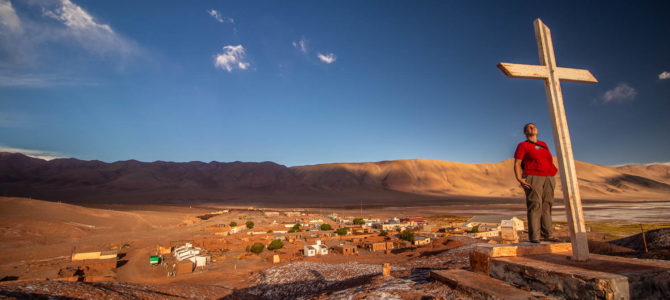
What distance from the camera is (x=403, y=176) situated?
144 meters

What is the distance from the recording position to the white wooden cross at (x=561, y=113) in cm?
387

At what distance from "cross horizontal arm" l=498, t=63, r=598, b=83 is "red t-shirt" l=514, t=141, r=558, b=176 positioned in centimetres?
101

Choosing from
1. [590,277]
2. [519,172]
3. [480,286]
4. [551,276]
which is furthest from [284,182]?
[590,277]

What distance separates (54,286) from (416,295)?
758 centimetres

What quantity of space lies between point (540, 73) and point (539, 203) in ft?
6.03

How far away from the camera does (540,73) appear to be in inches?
172

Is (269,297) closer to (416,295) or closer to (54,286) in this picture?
(54,286)

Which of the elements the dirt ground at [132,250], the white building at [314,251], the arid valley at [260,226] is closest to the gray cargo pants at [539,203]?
the arid valley at [260,226]

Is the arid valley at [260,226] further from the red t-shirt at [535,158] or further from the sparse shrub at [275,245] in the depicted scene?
the red t-shirt at [535,158]

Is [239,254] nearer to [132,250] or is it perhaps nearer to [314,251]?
[314,251]

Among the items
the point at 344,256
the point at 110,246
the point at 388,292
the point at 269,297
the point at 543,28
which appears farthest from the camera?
the point at 110,246

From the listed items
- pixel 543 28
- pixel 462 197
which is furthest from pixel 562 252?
pixel 462 197

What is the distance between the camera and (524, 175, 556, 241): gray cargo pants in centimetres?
468

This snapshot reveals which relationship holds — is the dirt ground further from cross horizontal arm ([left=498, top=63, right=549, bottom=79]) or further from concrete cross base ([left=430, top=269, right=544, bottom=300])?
cross horizontal arm ([left=498, top=63, right=549, bottom=79])
